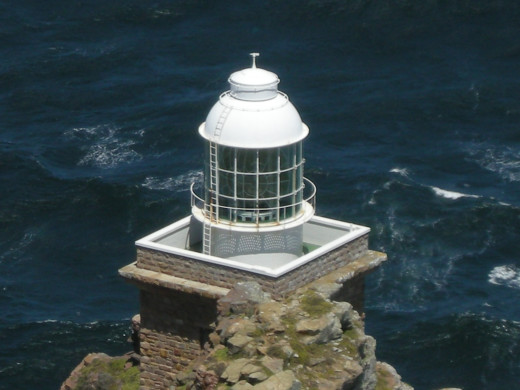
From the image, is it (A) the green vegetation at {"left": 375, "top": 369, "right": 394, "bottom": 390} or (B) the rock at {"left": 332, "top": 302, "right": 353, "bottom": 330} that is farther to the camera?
(A) the green vegetation at {"left": 375, "top": 369, "right": 394, "bottom": 390}

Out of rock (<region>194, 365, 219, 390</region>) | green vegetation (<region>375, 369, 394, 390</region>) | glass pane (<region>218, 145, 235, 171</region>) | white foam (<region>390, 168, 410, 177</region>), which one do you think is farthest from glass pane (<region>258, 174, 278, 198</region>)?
white foam (<region>390, 168, 410, 177</region>)

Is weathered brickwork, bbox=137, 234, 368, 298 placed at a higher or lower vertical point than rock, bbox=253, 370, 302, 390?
higher

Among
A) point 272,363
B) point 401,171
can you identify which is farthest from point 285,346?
point 401,171

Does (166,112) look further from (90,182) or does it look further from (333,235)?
(333,235)

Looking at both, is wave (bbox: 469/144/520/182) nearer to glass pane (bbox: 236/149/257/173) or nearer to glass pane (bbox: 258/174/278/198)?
glass pane (bbox: 258/174/278/198)

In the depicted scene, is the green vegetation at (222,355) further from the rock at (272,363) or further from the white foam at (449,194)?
Result: the white foam at (449,194)

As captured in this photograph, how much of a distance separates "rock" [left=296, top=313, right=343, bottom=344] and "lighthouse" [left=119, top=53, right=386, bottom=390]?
150cm

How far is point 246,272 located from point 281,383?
4.86 metres

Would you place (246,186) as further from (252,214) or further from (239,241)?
(239,241)

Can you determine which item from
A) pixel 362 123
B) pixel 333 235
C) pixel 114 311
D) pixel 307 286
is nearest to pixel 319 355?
pixel 307 286

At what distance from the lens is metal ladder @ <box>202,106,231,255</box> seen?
4356 cm

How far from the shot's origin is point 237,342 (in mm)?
41312

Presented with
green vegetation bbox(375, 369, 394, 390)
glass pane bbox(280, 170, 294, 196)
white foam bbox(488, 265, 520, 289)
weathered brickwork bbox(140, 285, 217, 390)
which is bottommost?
white foam bbox(488, 265, 520, 289)

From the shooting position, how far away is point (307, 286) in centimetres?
4412
